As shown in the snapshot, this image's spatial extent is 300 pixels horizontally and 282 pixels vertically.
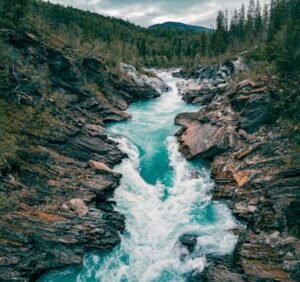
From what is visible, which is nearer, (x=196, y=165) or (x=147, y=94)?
(x=196, y=165)

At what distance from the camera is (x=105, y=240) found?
35094 mm

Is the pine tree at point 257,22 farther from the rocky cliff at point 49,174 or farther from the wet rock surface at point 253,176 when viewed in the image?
the rocky cliff at point 49,174

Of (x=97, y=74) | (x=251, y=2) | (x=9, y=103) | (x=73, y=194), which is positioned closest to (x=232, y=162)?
(x=73, y=194)

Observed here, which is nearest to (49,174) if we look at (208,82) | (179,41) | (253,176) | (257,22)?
(253,176)

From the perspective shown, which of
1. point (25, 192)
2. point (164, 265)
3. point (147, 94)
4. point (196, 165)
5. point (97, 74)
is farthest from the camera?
point (147, 94)

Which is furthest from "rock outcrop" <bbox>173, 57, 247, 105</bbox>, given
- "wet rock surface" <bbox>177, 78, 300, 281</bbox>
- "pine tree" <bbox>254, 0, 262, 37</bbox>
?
"pine tree" <bbox>254, 0, 262, 37</bbox>

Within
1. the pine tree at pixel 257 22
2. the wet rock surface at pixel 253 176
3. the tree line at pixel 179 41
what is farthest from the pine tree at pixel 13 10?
the pine tree at pixel 257 22

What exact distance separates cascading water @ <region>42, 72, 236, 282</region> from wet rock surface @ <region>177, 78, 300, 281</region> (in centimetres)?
165

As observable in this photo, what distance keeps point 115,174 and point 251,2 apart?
108417 mm

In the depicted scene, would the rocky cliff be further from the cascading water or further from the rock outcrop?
the rock outcrop

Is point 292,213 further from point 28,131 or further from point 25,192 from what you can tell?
point 28,131

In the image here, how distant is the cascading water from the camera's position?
108 feet

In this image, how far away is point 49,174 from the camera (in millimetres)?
39500

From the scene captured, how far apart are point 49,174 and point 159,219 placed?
40.2 ft
